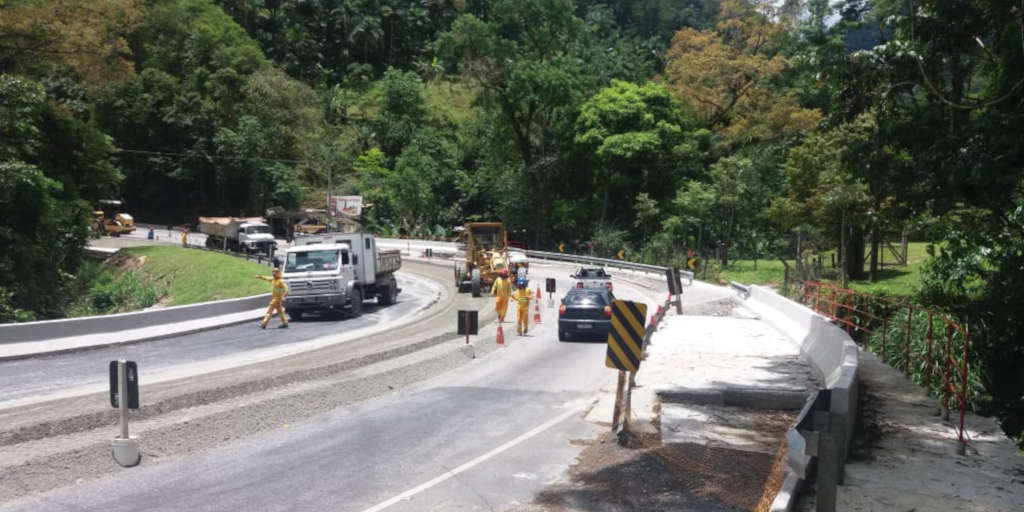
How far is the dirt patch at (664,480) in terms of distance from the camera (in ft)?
28.4

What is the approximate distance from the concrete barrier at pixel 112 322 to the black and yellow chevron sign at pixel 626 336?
16.6 metres

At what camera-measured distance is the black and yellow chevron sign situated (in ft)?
39.1

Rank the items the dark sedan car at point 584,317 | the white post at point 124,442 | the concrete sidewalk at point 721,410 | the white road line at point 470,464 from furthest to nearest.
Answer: the dark sedan car at point 584,317, the white post at point 124,442, the concrete sidewalk at point 721,410, the white road line at point 470,464

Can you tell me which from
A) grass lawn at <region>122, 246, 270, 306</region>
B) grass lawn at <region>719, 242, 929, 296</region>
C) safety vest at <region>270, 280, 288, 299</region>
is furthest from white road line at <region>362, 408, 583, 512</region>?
grass lawn at <region>122, 246, 270, 306</region>

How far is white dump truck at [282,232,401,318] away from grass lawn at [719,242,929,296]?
64.2ft

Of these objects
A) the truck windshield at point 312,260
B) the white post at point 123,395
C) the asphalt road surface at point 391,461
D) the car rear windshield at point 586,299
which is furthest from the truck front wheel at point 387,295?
the white post at point 123,395

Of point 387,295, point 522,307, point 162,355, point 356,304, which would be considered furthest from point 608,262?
point 162,355

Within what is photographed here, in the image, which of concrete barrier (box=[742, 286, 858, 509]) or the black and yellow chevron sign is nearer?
concrete barrier (box=[742, 286, 858, 509])

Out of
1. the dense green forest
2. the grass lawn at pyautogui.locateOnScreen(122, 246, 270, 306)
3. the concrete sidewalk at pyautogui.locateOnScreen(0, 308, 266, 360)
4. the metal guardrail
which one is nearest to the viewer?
the dense green forest

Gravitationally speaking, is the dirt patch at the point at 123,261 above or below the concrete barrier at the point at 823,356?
below

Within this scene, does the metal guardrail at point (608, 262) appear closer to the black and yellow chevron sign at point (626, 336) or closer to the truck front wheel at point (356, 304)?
the truck front wheel at point (356, 304)

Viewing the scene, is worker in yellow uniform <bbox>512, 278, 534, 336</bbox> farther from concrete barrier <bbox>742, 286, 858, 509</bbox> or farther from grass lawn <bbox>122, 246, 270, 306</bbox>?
grass lawn <bbox>122, 246, 270, 306</bbox>

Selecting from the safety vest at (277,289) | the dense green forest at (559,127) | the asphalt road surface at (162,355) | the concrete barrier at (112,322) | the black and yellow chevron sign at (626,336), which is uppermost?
the dense green forest at (559,127)

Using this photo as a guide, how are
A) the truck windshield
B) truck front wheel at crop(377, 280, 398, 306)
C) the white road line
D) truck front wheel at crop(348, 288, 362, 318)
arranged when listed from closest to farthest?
1. the white road line
2. the truck windshield
3. truck front wheel at crop(348, 288, 362, 318)
4. truck front wheel at crop(377, 280, 398, 306)
